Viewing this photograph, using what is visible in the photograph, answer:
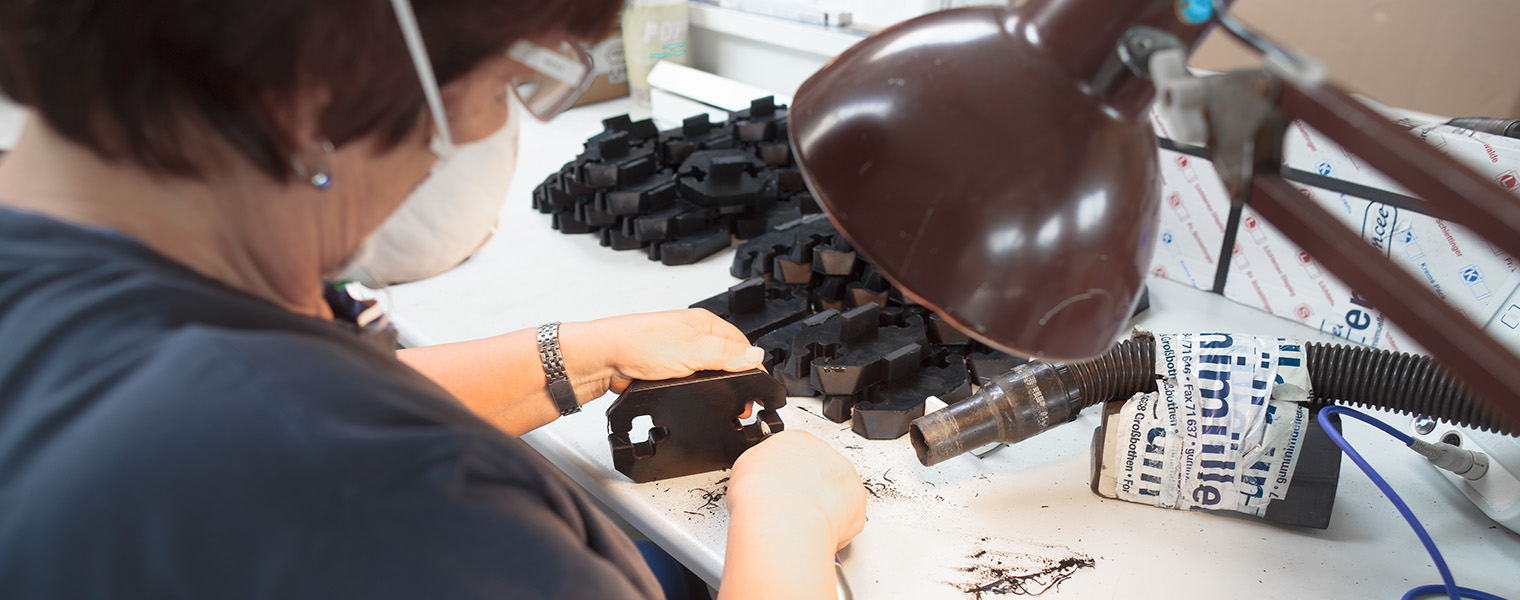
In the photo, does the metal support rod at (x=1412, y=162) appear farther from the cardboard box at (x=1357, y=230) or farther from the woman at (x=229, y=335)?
the cardboard box at (x=1357, y=230)

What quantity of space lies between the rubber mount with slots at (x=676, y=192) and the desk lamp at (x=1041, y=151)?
0.97 m

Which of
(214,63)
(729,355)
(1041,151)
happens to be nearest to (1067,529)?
(729,355)

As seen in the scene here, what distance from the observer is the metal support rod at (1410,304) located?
1.18ft

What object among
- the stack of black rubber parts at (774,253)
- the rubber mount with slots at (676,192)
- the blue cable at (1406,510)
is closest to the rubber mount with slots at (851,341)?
the stack of black rubber parts at (774,253)

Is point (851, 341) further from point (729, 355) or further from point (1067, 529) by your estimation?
point (1067, 529)

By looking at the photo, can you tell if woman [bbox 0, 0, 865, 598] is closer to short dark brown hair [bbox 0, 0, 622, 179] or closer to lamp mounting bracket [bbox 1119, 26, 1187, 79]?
short dark brown hair [bbox 0, 0, 622, 179]

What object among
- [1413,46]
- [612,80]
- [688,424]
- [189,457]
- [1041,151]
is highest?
[1041,151]

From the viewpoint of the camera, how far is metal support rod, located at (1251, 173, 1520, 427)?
0.36m

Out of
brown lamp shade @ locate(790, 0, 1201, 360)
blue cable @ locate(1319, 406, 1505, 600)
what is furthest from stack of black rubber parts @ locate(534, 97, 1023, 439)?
brown lamp shade @ locate(790, 0, 1201, 360)

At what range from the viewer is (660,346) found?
990mm

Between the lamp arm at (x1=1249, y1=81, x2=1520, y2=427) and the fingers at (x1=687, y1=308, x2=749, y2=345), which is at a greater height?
the lamp arm at (x1=1249, y1=81, x2=1520, y2=427)

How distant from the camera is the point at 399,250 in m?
0.63

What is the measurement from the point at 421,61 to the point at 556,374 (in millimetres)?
593

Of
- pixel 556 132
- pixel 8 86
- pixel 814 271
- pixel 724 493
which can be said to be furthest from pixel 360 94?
pixel 556 132
